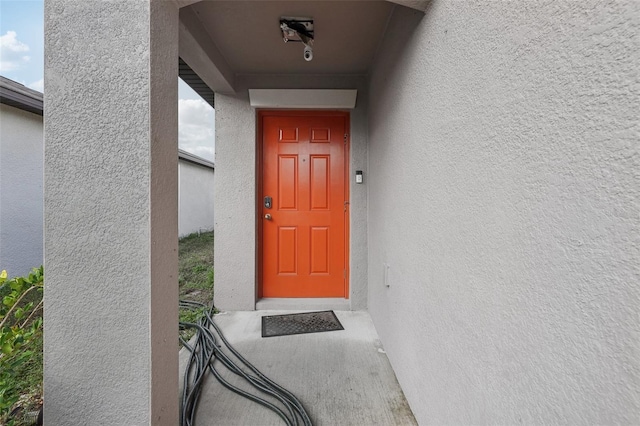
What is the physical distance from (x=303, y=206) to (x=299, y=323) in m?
1.36

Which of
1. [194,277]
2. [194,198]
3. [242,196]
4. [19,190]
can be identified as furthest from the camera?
[194,198]

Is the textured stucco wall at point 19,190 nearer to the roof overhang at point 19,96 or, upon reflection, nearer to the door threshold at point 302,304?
the roof overhang at point 19,96

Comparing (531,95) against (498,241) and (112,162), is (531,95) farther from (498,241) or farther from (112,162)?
(112,162)

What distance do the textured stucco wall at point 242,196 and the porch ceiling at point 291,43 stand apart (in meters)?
0.15

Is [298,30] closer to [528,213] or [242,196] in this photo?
[242,196]

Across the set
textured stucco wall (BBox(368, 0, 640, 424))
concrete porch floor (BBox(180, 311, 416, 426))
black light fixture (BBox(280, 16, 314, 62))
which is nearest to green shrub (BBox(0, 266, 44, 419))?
concrete porch floor (BBox(180, 311, 416, 426))

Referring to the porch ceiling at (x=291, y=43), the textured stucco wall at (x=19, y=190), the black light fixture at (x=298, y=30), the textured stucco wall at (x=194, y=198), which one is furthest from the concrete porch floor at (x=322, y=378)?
the textured stucco wall at (x=194, y=198)

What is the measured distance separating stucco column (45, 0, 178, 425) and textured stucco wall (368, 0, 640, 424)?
4.48 ft

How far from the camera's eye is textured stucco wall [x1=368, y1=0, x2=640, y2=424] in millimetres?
516

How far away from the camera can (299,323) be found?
284cm

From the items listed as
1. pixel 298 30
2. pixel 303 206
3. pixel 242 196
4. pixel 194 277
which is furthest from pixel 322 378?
pixel 194 277

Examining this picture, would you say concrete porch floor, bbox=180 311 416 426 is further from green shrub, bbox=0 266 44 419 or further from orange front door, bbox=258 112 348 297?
green shrub, bbox=0 266 44 419

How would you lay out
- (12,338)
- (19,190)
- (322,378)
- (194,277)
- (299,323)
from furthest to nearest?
1. (194,277)
2. (19,190)
3. (299,323)
4. (322,378)
5. (12,338)

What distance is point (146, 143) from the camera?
4.08 feet
